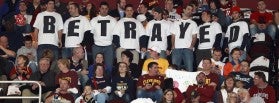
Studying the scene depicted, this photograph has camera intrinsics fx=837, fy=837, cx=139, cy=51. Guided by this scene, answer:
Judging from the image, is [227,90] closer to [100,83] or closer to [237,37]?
[237,37]

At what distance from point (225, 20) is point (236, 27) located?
0.91 m

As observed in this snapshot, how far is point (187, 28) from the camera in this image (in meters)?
18.0

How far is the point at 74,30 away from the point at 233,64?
345cm

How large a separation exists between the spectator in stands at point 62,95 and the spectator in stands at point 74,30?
177 cm

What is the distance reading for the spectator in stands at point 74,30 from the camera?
698 inches

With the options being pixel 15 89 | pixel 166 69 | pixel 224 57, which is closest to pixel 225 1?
pixel 224 57

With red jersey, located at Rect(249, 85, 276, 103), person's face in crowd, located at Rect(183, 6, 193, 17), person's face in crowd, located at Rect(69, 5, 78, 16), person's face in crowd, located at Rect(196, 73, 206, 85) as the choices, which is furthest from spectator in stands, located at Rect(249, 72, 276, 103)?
person's face in crowd, located at Rect(69, 5, 78, 16)

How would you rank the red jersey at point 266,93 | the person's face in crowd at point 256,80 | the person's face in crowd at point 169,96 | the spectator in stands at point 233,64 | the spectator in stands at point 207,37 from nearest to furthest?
the person's face in crowd at point 169,96 → the red jersey at point 266,93 → the person's face in crowd at point 256,80 → the spectator in stands at point 233,64 → the spectator in stands at point 207,37

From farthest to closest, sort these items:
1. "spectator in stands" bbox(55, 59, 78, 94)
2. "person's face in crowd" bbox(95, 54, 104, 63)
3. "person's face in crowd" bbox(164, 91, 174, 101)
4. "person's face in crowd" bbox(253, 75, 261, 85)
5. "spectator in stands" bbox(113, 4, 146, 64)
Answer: "spectator in stands" bbox(113, 4, 146, 64) < "person's face in crowd" bbox(95, 54, 104, 63) < "spectator in stands" bbox(55, 59, 78, 94) < "person's face in crowd" bbox(253, 75, 261, 85) < "person's face in crowd" bbox(164, 91, 174, 101)

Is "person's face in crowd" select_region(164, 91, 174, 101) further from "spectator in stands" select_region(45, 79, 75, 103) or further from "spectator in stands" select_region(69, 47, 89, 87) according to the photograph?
"spectator in stands" select_region(69, 47, 89, 87)

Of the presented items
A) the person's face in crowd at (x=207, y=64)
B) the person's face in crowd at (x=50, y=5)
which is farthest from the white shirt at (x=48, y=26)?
the person's face in crowd at (x=207, y=64)

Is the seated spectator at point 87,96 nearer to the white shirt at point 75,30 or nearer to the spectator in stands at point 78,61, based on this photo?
the spectator in stands at point 78,61

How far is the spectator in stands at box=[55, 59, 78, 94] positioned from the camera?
16391 mm

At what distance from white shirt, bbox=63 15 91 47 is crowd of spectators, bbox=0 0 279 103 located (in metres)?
0.02
